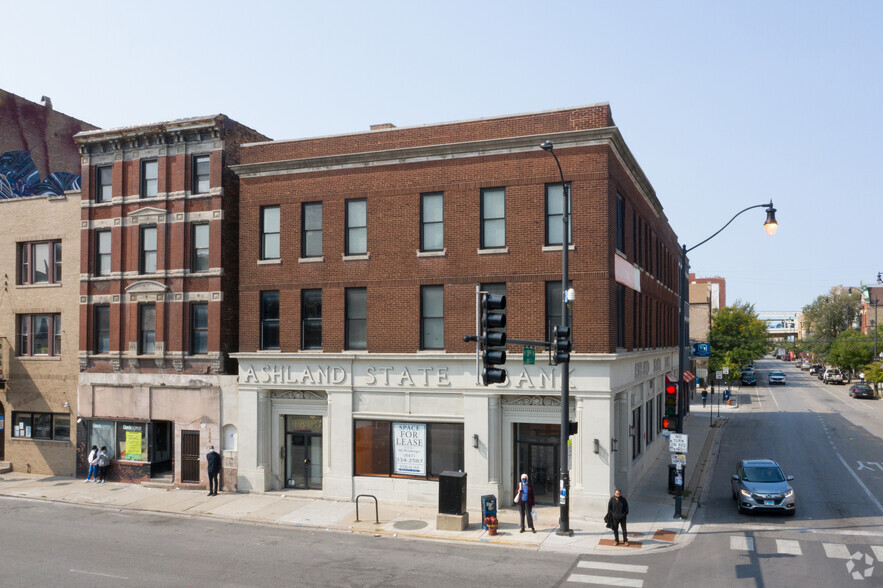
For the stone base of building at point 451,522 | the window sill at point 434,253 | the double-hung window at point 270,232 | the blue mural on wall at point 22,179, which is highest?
the blue mural on wall at point 22,179

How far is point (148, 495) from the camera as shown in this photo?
87.3 ft

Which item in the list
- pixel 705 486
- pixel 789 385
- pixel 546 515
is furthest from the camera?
pixel 789 385

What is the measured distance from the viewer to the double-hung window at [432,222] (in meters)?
24.9

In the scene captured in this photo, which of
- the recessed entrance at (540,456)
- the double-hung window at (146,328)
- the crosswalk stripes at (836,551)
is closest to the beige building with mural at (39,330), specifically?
the double-hung window at (146,328)

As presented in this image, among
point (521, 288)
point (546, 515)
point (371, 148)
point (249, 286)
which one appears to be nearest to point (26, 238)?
Result: point (249, 286)

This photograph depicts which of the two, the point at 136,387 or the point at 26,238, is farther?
the point at 26,238

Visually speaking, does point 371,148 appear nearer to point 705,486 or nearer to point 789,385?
point 705,486

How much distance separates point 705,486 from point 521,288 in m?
11.5

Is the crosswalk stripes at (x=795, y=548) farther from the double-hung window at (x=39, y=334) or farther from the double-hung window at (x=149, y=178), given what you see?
the double-hung window at (x=39, y=334)

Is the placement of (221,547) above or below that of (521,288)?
below

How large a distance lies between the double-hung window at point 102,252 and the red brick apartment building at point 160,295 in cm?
4

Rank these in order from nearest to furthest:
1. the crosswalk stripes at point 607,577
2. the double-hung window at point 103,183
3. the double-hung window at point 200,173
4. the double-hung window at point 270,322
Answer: the crosswalk stripes at point 607,577 < the double-hung window at point 270,322 < the double-hung window at point 200,173 < the double-hung window at point 103,183

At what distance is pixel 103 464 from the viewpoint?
28.8 metres

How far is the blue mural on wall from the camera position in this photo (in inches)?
1523
